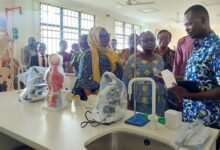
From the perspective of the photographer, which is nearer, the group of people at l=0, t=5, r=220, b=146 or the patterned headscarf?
the group of people at l=0, t=5, r=220, b=146

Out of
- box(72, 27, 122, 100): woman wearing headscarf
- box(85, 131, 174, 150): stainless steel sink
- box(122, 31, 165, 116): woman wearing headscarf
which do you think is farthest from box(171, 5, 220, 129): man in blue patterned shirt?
box(72, 27, 122, 100): woman wearing headscarf

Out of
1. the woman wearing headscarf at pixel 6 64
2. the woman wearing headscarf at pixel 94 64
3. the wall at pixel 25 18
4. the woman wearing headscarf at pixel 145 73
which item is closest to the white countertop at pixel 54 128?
the woman wearing headscarf at pixel 94 64

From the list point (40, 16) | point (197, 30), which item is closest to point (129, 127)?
point (197, 30)

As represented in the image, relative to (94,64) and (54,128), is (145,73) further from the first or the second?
(54,128)

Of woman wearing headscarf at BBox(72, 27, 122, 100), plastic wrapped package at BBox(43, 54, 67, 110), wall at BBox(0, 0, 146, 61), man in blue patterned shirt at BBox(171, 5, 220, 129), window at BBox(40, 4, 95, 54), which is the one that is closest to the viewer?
man in blue patterned shirt at BBox(171, 5, 220, 129)

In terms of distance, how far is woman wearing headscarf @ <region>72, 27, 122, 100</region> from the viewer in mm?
1867

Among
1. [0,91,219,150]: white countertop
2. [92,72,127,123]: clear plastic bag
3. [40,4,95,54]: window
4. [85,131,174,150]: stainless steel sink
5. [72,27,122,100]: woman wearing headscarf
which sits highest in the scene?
[40,4,95,54]: window

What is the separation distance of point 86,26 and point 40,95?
6.18 m

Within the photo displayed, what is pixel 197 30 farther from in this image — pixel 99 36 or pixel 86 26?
pixel 86 26

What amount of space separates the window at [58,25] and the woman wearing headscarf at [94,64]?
404cm

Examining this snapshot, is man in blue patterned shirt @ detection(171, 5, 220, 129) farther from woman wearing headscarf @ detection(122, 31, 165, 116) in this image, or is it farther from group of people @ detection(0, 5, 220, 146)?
woman wearing headscarf @ detection(122, 31, 165, 116)

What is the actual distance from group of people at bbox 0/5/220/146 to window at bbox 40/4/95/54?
3.36 metres

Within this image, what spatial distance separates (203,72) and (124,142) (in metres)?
0.61

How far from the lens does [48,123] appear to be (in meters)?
1.28
